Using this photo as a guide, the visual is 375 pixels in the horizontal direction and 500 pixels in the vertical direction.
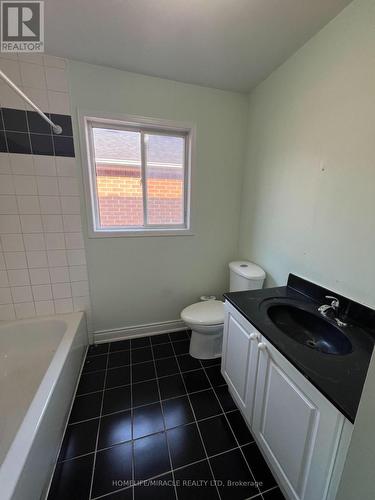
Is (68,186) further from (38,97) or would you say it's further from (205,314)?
(205,314)

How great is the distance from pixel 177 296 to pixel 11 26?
7.40 feet

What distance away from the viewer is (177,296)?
2.21 metres

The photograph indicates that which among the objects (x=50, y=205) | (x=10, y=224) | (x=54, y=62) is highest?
(x=54, y=62)

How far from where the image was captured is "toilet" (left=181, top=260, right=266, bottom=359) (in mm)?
1729

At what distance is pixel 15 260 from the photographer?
1664 mm

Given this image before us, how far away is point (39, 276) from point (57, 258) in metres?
0.21

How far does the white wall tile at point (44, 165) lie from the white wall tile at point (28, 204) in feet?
0.65

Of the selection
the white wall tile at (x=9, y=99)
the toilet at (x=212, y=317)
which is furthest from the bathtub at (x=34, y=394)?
the white wall tile at (x=9, y=99)

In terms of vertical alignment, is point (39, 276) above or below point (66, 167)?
below

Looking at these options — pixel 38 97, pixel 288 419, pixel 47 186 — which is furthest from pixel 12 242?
pixel 288 419

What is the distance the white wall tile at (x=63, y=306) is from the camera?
185 cm

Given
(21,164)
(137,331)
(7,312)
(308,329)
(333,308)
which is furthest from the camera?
(137,331)

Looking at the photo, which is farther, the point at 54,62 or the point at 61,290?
the point at 61,290

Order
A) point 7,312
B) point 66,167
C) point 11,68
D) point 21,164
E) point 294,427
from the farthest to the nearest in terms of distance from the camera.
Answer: point 7,312 → point 66,167 → point 21,164 → point 11,68 → point 294,427
